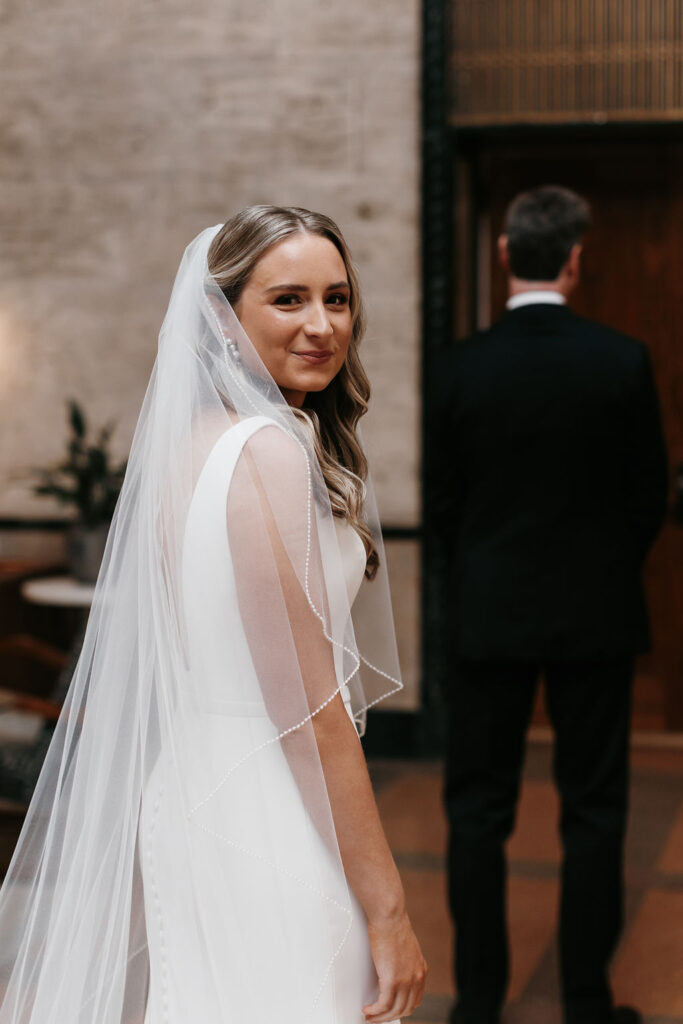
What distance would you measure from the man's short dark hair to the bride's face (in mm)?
1206

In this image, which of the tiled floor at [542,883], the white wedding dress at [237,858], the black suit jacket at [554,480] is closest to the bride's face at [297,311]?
the white wedding dress at [237,858]

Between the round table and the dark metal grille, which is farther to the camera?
the dark metal grille

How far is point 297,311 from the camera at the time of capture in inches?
60.1

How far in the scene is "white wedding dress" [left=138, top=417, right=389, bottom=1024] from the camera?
147 centimetres

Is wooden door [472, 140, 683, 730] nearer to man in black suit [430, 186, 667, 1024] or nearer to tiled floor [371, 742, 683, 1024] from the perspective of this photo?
tiled floor [371, 742, 683, 1024]

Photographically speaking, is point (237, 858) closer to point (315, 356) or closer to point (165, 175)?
point (315, 356)

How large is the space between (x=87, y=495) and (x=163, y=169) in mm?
1520

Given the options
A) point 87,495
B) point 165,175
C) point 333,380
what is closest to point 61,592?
point 87,495

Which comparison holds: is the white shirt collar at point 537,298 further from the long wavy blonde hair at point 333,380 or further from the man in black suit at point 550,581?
the long wavy blonde hair at point 333,380

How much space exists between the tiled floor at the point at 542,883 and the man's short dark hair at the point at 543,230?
170 centimetres

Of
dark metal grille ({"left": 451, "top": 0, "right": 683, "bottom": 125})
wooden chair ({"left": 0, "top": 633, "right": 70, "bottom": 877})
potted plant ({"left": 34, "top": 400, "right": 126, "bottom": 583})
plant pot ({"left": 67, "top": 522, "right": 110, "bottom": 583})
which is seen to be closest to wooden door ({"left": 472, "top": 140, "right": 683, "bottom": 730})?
dark metal grille ({"left": 451, "top": 0, "right": 683, "bottom": 125})

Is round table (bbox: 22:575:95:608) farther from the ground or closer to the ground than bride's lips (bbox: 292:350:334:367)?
closer to the ground

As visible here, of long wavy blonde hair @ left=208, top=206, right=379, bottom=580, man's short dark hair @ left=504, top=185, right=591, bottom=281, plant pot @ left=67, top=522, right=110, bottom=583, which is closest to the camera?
long wavy blonde hair @ left=208, top=206, right=379, bottom=580

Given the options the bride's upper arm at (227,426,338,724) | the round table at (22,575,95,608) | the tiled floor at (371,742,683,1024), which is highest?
the bride's upper arm at (227,426,338,724)
